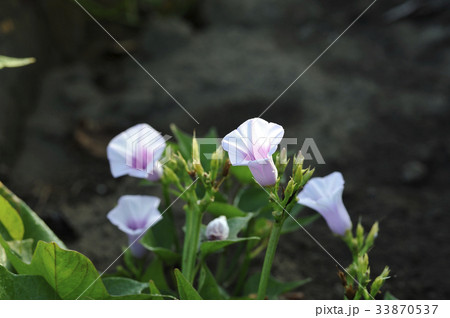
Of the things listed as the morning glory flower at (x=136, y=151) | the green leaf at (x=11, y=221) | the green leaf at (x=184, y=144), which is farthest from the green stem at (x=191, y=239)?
the green leaf at (x=11, y=221)

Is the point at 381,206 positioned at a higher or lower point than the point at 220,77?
lower

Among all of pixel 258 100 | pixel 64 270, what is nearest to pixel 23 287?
pixel 64 270

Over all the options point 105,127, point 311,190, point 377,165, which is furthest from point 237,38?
point 311,190

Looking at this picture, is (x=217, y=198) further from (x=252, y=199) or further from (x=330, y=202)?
(x=330, y=202)

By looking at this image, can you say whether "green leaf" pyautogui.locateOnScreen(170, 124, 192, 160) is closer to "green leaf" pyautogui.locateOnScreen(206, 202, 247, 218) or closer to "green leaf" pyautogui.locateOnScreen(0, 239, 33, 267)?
"green leaf" pyautogui.locateOnScreen(206, 202, 247, 218)

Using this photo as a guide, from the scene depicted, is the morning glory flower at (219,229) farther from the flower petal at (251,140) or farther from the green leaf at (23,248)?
the green leaf at (23,248)

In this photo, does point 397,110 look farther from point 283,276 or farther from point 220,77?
point 283,276

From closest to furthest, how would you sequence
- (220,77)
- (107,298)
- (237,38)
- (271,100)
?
(107,298)
(271,100)
(220,77)
(237,38)
